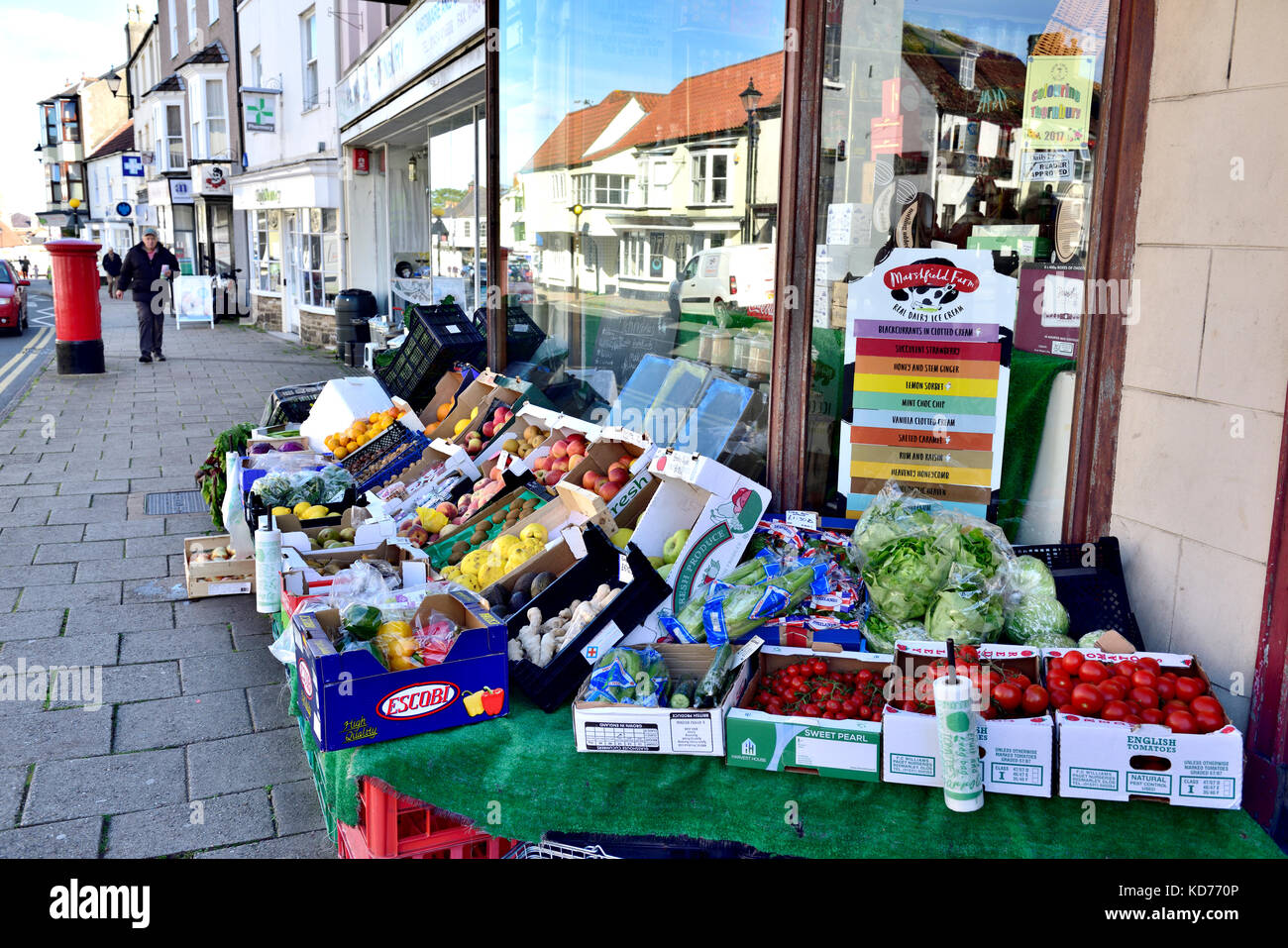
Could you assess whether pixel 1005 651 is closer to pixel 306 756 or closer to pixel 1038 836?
pixel 1038 836

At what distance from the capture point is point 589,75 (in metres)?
7.57

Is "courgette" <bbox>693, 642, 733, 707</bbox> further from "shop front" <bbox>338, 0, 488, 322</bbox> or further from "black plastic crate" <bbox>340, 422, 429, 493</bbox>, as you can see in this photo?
"shop front" <bbox>338, 0, 488, 322</bbox>

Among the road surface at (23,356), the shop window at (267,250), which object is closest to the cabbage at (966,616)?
the road surface at (23,356)

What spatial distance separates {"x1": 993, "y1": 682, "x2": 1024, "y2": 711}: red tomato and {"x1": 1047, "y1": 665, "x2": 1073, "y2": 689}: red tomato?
17 cm

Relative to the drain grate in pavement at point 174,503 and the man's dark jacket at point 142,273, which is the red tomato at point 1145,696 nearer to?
the drain grate in pavement at point 174,503

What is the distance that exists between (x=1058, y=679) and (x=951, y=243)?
2.15 m

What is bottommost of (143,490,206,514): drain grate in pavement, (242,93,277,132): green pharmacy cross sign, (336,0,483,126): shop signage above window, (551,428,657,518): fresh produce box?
(143,490,206,514): drain grate in pavement

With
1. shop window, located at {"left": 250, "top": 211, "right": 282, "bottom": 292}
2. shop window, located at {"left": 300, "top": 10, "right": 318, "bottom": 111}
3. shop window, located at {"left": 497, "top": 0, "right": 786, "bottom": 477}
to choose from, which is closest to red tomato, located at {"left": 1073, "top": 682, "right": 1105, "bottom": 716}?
shop window, located at {"left": 497, "top": 0, "right": 786, "bottom": 477}

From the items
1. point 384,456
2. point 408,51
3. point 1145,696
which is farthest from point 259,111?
point 1145,696

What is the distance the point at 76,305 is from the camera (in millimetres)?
14492

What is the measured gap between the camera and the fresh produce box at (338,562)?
423cm

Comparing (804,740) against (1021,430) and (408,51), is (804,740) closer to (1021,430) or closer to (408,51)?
(1021,430)

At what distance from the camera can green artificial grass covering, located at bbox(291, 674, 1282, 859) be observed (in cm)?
285

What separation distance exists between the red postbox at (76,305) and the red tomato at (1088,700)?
1425 centimetres
